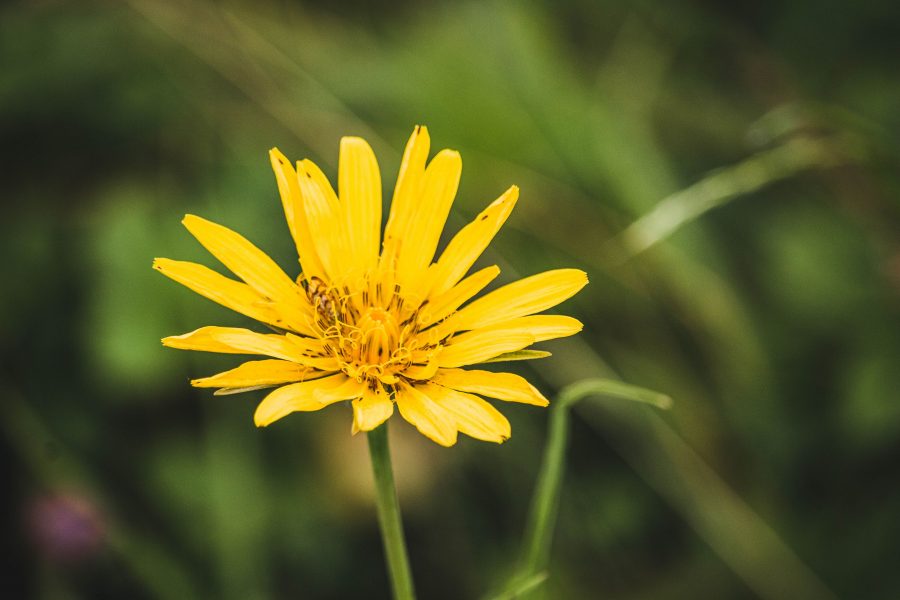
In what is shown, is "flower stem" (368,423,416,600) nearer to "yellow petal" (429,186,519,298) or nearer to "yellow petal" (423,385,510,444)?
"yellow petal" (423,385,510,444)

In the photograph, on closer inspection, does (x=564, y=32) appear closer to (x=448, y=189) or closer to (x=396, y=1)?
(x=396, y=1)

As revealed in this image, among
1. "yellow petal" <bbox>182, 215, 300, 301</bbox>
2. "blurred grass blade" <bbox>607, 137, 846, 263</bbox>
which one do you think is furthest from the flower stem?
"blurred grass blade" <bbox>607, 137, 846, 263</bbox>

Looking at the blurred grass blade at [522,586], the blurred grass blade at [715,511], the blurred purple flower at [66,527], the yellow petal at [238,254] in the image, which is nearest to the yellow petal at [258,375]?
the yellow petal at [238,254]

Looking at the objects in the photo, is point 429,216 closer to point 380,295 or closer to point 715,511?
point 380,295

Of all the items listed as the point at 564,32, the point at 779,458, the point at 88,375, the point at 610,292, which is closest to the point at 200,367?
the point at 88,375


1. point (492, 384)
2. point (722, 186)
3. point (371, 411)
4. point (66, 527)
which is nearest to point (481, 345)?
point (492, 384)

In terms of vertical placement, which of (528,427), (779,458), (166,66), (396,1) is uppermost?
(396,1)
